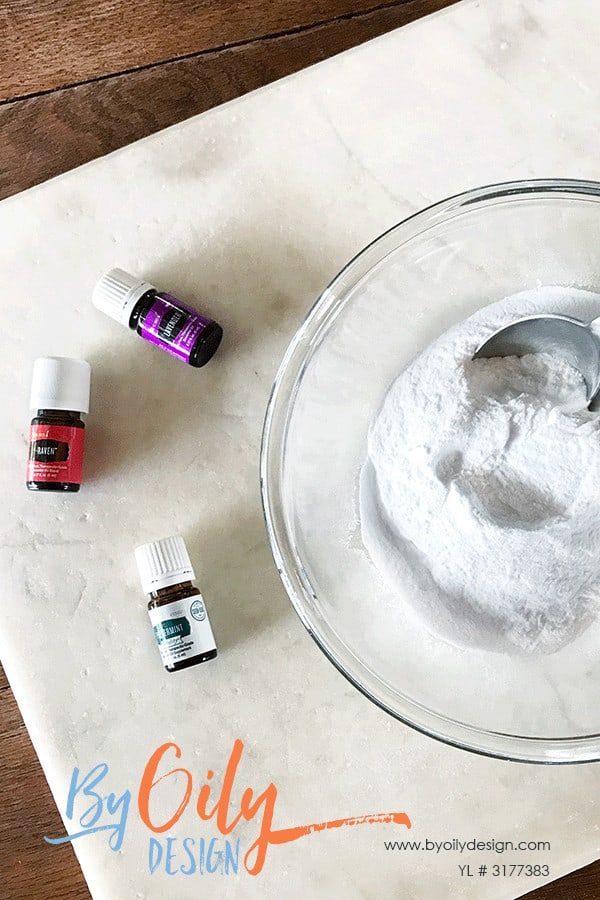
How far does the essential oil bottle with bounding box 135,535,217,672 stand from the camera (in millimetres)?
660

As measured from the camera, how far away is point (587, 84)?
0.70 meters

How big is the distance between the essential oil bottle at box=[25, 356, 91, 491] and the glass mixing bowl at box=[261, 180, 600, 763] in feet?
0.56

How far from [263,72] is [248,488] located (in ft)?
1.27

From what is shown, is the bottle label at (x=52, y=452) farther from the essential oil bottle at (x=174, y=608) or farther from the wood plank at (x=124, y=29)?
the wood plank at (x=124, y=29)

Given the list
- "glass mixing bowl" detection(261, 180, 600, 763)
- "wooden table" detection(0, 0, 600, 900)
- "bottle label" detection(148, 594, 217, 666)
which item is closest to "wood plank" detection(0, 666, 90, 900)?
"wooden table" detection(0, 0, 600, 900)

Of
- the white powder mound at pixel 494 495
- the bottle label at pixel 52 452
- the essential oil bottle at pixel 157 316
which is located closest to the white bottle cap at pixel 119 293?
the essential oil bottle at pixel 157 316

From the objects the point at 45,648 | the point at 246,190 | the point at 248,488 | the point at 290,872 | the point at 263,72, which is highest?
the point at 263,72

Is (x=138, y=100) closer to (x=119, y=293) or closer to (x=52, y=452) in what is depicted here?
Result: (x=119, y=293)

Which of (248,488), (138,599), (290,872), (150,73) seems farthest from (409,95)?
(290,872)

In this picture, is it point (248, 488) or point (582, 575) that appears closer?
point (582, 575)

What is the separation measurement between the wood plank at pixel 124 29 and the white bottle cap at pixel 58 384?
0.27m

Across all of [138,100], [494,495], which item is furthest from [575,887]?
[138,100]

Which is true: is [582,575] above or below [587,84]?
below

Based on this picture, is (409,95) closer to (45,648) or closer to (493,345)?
(493,345)
